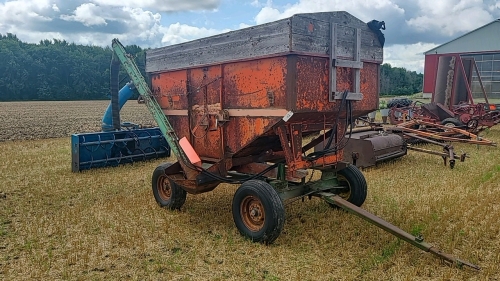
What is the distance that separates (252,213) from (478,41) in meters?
24.2

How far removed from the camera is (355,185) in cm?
520

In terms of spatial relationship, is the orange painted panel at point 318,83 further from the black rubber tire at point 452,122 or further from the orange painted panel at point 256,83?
the black rubber tire at point 452,122

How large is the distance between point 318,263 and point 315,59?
82.0 inches

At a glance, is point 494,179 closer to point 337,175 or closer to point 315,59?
point 337,175

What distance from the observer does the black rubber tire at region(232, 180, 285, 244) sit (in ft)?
13.1

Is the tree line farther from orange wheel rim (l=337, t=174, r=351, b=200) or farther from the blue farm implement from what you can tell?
orange wheel rim (l=337, t=174, r=351, b=200)

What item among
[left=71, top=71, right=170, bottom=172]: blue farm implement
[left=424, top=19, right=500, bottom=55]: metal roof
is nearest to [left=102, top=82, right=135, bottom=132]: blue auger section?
[left=71, top=71, right=170, bottom=172]: blue farm implement

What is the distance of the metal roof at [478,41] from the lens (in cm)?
2258

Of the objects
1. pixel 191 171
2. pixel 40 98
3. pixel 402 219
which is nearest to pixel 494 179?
pixel 402 219

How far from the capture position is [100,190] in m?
6.54

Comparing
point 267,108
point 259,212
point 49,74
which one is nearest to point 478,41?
point 267,108

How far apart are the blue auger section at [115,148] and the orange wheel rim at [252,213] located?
4819 millimetres

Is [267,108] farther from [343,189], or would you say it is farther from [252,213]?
[343,189]

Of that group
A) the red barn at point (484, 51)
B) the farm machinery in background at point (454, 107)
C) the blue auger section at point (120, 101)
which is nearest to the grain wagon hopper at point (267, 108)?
the blue auger section at point (120, 101)
